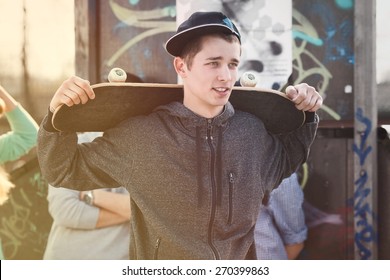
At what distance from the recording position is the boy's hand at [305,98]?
1120 mm

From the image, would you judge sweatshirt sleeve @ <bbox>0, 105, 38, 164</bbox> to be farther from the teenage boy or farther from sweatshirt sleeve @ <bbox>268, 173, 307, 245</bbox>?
sweatshirt sleeve @ <bbox>268, 173, 307, 245</bbox>

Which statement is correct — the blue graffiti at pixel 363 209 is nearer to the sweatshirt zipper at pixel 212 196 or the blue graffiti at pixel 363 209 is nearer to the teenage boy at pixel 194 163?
the teenage boy at pixel 194 163

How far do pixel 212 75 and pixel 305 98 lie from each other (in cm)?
20

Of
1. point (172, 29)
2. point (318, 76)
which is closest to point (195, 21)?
point (172, 29)

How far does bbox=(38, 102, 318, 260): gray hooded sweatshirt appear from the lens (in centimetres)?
109

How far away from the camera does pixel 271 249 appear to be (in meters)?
1.69

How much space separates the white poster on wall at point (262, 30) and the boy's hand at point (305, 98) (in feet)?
2.27

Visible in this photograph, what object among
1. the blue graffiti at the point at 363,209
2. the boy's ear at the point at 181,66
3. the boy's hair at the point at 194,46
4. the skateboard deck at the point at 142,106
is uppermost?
the boy's hair at the point at 194,46

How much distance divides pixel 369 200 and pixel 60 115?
1.21 m

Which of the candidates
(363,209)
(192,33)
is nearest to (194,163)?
(192,33)

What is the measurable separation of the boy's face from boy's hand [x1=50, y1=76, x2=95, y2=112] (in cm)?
23

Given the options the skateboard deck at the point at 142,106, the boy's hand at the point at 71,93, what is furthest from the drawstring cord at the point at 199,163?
the boy's hand at the point at 71,93

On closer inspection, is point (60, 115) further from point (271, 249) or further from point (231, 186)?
point (271, 249)

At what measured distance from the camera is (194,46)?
112 cm
